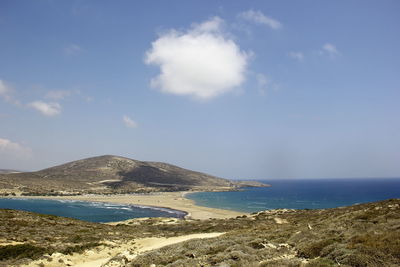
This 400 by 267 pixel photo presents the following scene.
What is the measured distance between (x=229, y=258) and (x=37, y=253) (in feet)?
49.9

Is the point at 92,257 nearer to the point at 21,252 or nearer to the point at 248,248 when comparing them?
the point at 21,252

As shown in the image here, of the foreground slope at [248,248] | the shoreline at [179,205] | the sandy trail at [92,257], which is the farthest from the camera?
the shoreline at [179,205]

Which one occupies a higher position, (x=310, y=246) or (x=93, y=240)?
(x=310, y=246)

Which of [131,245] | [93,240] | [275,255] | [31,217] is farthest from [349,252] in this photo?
[31,217]

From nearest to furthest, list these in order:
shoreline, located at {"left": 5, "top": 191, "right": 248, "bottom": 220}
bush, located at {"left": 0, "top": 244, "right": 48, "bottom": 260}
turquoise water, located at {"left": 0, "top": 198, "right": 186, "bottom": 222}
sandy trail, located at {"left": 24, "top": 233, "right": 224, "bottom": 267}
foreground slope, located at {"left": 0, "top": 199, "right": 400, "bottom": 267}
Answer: foreground slope, located at {"left": 0, "top": 199, "right": 400, "bottom": 267} → sandy trail, located at {"left": 24, "top": 233, "right": 224, "bottom": 267} → bush, located at {"left": 0, "top": 244, "right": 48, "bottom": 260} → turquoise water, located at {"left": 0, "top": 198, "right": 186, "bottom": 222} → shoreline, located at {"left": 5, "top": 191, "right": 248, "bottom": 220}

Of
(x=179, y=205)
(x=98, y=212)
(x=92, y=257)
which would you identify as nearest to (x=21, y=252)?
(x=92, y=257)

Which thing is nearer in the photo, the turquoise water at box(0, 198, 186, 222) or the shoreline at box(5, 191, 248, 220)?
the turquoise water at box(0, 198, 186, 222)

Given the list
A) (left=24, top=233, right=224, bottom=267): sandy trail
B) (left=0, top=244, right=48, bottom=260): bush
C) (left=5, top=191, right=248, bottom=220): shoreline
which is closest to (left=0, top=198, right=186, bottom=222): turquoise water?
(left=5, top=191, right=248, bottom=220): shoreline

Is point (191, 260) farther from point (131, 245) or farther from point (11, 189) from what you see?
point (11, 189)

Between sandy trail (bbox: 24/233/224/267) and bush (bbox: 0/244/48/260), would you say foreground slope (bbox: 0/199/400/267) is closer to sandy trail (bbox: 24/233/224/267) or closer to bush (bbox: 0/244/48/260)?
bush (bbox: 0/244/48/260)

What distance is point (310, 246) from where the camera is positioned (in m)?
14.8

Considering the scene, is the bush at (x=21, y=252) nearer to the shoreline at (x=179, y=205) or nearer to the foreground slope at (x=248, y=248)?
the foreground slope at (x=248, y=248)

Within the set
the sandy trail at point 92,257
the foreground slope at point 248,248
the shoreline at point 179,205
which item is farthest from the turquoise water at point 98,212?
the sandy trail at point 92,257

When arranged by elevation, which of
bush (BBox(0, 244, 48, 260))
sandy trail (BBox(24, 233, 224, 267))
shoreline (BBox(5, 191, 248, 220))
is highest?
bush (BBox(0, 244, 48, 260))
